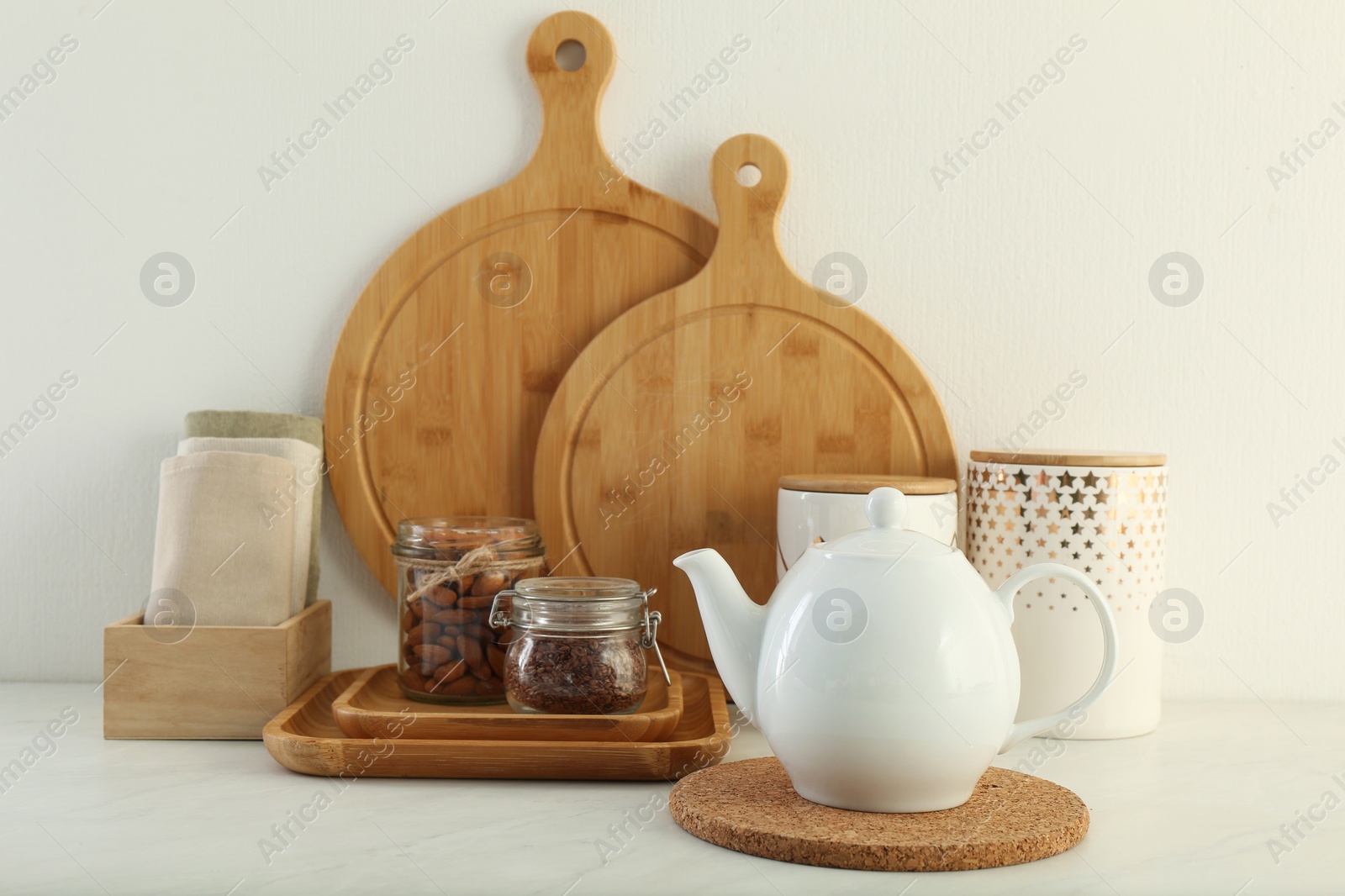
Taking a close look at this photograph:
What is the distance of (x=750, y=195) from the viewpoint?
0.99 m

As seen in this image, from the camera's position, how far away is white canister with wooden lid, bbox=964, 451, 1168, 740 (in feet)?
2.86

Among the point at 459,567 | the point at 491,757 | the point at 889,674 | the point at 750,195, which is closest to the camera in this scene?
the point at 889,674

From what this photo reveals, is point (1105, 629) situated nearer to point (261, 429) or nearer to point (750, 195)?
point (750, 195)

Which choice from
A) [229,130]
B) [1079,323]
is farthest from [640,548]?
[229,130]

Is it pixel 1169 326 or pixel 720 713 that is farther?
pixel 1169 326

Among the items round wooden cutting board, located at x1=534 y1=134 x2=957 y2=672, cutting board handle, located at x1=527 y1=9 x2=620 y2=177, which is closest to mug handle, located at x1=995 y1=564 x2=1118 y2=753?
round wooden cutting board, located at x1=534 y1=134 x2=957 y2=672

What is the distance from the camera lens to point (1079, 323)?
102 centimetres

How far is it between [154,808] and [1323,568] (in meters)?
1.02

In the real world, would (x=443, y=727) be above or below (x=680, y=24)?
below

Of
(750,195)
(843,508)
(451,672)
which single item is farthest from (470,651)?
(750,195)

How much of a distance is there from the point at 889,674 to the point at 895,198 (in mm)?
547

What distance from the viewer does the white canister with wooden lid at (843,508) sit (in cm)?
87

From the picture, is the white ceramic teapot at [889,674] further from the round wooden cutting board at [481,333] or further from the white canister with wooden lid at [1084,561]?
the round wooden cutting board at [481,333]

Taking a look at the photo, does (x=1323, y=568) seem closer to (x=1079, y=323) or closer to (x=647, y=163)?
(x=1079, y=323)
